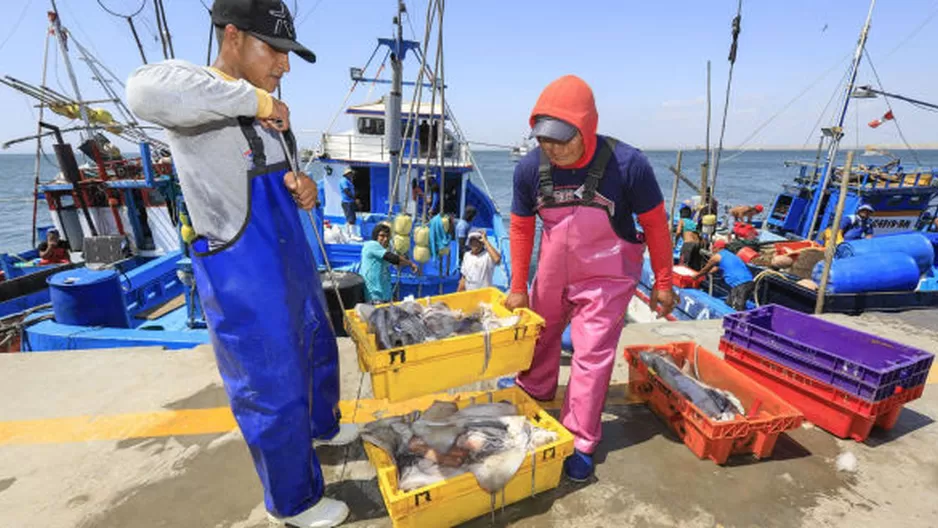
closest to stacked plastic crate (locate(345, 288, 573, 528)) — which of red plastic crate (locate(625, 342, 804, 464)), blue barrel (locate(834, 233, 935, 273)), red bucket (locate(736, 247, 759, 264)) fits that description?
red plastic crate (locate(625, 342, 804, 464))

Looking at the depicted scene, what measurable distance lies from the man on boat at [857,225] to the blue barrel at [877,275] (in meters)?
4.07

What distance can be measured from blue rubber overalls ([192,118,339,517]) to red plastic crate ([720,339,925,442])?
3.07 m

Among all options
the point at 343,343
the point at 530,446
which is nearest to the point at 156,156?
the point at 343,343

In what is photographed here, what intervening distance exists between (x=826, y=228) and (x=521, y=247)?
12680mm

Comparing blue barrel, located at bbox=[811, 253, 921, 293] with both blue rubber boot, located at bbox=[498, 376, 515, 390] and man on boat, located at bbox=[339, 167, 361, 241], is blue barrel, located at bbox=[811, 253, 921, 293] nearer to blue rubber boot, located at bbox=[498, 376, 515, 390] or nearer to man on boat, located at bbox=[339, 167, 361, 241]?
blue rubber boot, located at bbox=[498, 376, 515, 390]

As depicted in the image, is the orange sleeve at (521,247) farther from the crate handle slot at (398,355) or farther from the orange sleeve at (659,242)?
the crate handle slot at (398,355)

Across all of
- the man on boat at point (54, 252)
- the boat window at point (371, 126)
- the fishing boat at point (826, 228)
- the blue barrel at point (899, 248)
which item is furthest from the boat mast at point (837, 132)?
the man on boat at point (54, 252)

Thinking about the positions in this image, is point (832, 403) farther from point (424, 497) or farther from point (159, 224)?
point (159, 224)

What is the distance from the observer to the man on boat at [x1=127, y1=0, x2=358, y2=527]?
1583mm

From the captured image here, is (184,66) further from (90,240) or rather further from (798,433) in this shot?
(90,240)

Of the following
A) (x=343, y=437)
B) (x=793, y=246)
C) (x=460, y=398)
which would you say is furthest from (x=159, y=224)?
(x=793, y=246)

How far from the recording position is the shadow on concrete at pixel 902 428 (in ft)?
9.07

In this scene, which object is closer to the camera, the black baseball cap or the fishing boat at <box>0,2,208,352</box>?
the black baseball cap

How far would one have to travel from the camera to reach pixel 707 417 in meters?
2.37
